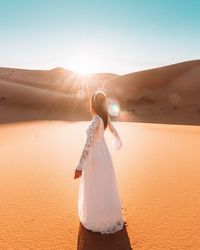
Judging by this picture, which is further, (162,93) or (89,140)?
(162,93)

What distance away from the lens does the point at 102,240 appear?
4422 mm

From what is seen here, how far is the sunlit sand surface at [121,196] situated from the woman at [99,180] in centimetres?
39

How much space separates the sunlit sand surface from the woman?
1.29 ft

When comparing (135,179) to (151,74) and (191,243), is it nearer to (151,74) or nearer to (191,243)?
(191,243)

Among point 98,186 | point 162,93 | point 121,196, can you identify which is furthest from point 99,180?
point 162,93

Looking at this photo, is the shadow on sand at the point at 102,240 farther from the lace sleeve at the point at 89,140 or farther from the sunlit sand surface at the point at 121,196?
the lace sleeve at the point at 89,140

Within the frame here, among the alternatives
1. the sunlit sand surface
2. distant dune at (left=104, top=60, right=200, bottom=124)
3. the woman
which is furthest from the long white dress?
distant dune at (left=104, top=60, right=200, bottom=124)

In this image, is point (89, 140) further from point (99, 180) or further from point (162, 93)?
point (162, 93)

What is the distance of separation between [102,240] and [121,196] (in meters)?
1.90

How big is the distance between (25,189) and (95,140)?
121 inches

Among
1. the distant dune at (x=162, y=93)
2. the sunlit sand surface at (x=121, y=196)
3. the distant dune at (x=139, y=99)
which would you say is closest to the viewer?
the sunlit sand surface at (x=121, y=196)

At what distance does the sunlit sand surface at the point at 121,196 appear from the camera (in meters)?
4.52

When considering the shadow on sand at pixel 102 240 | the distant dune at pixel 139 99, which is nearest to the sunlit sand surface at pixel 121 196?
the shadow on sand at pixel 102 240

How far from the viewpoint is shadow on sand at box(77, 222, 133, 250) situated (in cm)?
426
